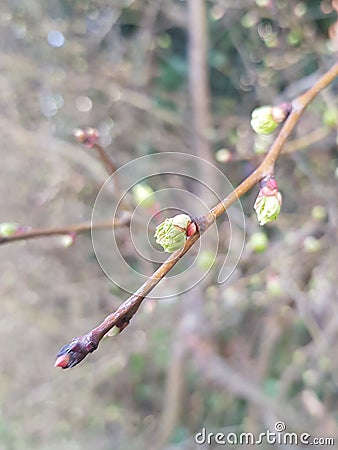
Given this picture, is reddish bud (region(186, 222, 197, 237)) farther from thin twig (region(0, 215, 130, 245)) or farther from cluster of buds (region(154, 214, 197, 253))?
thin twig (region(0, 215, 130, 245))

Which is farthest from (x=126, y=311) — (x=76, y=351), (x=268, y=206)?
(x=268, y=206)

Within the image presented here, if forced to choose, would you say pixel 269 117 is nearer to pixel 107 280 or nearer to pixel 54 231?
pixel 54 231

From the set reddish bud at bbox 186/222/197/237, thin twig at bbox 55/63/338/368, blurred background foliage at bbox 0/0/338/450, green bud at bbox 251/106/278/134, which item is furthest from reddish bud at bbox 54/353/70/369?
blurred background foliage at bbox 0/0/338/450

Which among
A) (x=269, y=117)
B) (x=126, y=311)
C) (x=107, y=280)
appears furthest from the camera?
(x=107, y=280)

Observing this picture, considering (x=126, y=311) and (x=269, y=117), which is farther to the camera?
(x=269, y=117)

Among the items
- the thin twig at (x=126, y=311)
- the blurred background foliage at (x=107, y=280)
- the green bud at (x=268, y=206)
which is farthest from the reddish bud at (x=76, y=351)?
Result: the blurred background foliage at (x=107, y=280)

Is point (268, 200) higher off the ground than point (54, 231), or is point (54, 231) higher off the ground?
point (54, 231)
